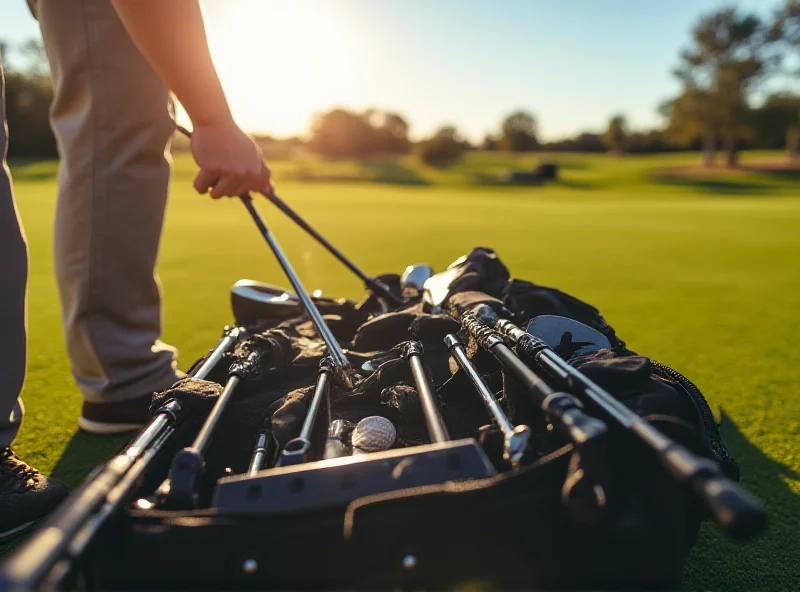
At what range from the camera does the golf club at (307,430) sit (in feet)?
3.16

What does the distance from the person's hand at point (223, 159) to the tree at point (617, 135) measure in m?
53.5

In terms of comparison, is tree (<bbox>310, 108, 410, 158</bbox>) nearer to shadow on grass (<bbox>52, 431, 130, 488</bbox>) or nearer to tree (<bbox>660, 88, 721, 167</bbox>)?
tree (<bbox>660, 88, 721, 167</bbox>)

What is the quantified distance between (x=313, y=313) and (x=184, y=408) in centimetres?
63

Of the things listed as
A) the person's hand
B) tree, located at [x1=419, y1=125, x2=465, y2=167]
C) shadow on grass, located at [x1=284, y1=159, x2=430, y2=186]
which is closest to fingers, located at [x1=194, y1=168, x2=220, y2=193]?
the person's hand

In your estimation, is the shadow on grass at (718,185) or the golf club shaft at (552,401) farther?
the shadow on grass at (718,185)

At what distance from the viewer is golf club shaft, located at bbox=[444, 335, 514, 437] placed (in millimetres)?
1007

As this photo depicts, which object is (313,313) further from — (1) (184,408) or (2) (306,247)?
(2) (306,247)

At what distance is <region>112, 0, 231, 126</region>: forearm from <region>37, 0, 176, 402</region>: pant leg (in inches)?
19.5

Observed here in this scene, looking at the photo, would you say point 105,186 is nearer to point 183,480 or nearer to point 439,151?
point 183,480

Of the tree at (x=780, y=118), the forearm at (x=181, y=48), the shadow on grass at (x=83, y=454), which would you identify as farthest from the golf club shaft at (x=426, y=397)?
the tree at (x=780, y=118)

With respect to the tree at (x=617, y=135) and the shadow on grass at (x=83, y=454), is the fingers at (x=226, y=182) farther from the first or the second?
the tree at (x=617, y=135)

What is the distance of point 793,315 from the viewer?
332cm

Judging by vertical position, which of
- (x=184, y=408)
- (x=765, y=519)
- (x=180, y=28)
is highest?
(x=180, y=28)

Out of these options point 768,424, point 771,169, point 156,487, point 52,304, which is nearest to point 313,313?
point 156,487
